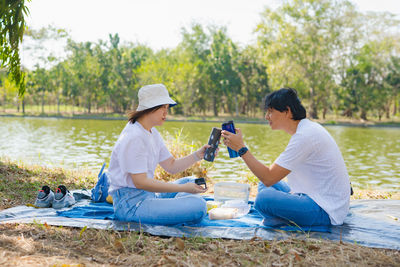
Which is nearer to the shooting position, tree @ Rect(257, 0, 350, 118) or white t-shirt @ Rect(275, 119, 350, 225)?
white t-shirt @ Rect(275, 119, 350, 225)

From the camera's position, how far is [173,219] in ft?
9.80

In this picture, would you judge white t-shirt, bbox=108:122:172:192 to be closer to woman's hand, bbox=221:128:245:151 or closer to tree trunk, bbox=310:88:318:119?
woman's hand, bbox=221:128:245:151

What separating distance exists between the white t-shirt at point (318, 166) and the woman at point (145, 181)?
80 cm

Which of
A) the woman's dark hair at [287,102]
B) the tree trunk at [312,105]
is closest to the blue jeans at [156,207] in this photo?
the woman's dark hair at [287,102]

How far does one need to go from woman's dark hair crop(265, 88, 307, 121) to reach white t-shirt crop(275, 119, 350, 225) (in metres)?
0.08

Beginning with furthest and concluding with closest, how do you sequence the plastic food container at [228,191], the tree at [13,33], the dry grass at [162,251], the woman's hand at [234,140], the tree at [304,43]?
the tree at [304,43] → the tree at [13,33] → the plastic food container at [228,191] → the woman's hand at [234,140] → the dry grass at [162,251]

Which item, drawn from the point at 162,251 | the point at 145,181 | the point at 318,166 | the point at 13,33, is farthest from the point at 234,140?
the point at 13,33

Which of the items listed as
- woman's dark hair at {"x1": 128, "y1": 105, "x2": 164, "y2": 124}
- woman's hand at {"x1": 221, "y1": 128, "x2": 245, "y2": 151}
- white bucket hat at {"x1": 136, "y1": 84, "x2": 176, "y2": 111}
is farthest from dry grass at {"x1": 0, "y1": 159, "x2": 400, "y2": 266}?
white bucket hat at {"x1": 136, "y1": 84, "x2": 176, "y2": 111}

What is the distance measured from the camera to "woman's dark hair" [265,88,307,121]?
9.80 feet

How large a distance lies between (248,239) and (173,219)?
0.61m

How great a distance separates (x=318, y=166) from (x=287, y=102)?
561mm

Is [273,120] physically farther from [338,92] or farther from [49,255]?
[338,92]

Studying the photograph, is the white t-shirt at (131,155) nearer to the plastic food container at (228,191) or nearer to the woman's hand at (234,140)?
the woman's hand at (234,140)

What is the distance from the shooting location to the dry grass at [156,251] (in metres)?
2.36
